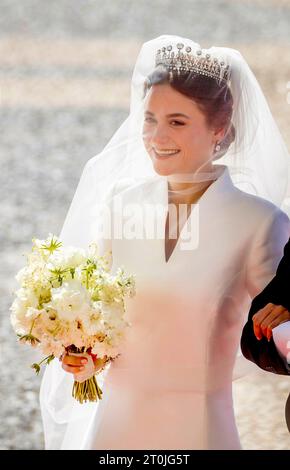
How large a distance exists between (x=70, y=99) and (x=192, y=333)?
918cm

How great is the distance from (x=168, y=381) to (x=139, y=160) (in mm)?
720

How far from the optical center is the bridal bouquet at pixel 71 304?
8.83 feet

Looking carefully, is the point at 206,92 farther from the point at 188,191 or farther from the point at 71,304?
the point at 71,304

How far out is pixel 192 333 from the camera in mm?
2852

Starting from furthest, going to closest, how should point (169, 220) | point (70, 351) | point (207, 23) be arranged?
point (207, 23) < point (169, 220) < point (70, 351)

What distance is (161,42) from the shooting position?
2986 millimetres

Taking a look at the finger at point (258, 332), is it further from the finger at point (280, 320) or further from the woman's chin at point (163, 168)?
the woman's chin at point (163, 168)

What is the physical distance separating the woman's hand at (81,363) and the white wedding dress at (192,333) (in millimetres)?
135

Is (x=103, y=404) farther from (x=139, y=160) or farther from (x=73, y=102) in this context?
(x=73, y=102)

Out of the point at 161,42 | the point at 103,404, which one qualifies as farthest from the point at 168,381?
the point at 161,42

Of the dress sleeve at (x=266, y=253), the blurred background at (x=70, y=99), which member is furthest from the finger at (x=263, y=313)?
the blurred background at (x=70, y=99)

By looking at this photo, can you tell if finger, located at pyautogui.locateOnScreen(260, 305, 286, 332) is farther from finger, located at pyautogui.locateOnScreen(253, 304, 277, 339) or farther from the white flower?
the white flower

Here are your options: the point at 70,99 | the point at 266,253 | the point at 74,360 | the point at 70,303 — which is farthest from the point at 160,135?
the point at 70,99
